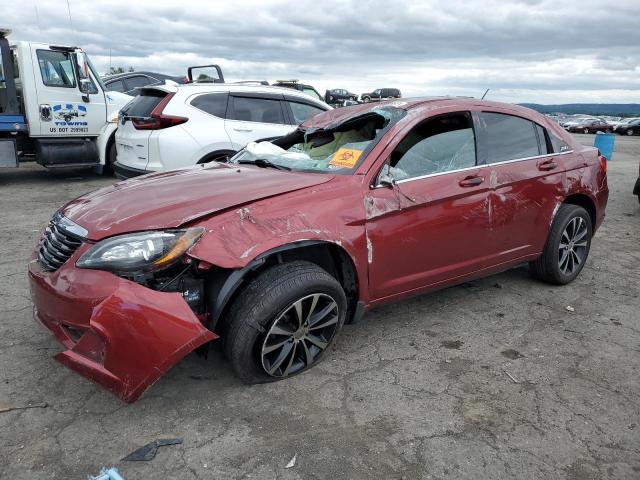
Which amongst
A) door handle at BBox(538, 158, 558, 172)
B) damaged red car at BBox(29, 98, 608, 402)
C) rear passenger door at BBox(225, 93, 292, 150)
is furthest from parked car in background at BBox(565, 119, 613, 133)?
damaged red car at BBox(29, 98, 608, 402)

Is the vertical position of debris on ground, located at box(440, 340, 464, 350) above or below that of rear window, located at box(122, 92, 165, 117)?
below

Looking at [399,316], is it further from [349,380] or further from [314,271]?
Answer: [314,271]

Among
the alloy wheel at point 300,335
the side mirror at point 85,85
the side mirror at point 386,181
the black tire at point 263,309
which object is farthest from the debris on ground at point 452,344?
the side mirror at point 85,85

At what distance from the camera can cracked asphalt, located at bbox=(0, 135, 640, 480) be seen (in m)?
2.35

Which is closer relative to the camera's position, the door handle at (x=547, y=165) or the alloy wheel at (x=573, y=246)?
the door handle at (x=547, y=165)

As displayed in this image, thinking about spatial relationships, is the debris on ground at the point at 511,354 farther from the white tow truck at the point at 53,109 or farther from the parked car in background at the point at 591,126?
the parked car in background at the point at 591,126

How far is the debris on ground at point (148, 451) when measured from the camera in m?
2.35

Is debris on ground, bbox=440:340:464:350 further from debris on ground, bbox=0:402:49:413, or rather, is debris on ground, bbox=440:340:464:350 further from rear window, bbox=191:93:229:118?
rear window, bbox=191:93:229:118

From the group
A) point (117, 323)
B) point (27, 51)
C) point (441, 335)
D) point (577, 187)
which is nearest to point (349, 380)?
point (441, 335)

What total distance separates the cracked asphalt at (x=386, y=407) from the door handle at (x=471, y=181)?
101 centimetres

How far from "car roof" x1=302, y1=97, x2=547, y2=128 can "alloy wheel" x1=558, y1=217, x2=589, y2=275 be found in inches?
36.6

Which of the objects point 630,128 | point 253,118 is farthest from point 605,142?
point 630,128

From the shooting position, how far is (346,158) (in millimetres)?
3332

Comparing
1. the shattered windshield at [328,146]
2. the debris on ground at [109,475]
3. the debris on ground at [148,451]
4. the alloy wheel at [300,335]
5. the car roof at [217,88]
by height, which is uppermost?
the car roof at [217,88]
